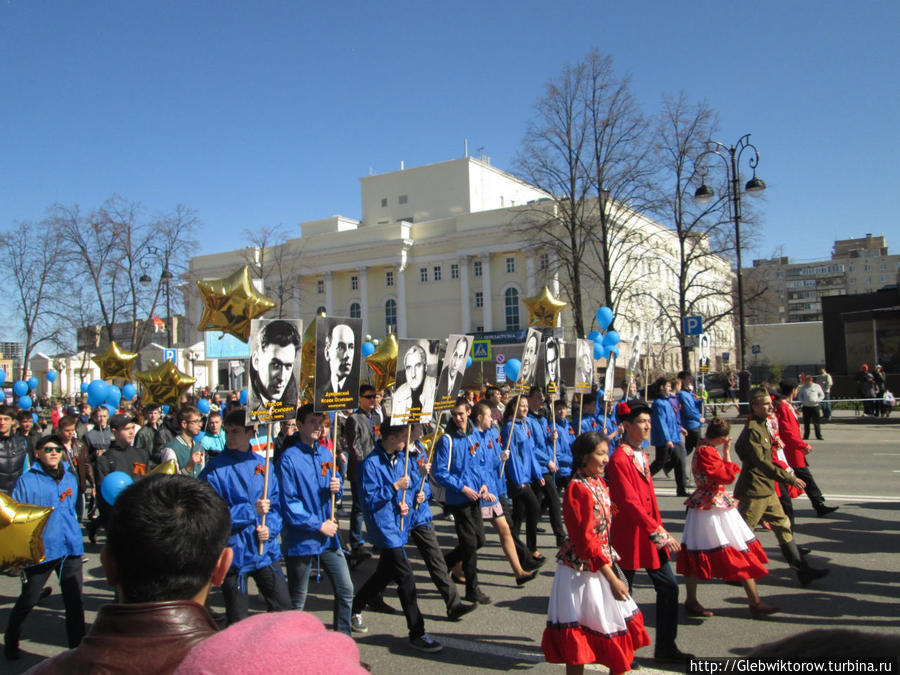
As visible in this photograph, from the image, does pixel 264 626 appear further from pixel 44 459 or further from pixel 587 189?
pixel 587 189

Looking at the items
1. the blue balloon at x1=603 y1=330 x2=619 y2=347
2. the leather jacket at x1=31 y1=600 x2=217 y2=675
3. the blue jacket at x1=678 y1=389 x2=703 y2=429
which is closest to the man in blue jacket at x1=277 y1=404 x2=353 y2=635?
the leather jacket at x1=31 y1=600 x2=217 y2=675

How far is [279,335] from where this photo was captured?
5805 mm

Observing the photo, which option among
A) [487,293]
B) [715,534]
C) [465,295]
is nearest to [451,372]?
[715,534]

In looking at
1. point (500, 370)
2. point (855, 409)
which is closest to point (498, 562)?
point (500, 370)

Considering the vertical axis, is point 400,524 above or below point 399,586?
above

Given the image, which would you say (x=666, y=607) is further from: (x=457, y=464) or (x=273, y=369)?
(x=273, y=369)

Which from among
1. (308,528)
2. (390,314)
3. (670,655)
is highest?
(390,314)

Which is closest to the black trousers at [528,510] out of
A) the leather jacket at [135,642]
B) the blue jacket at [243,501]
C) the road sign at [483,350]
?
the blue jacket at [243,501]

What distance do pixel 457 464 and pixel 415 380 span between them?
3.14 feet

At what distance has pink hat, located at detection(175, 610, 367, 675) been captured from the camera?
129cm

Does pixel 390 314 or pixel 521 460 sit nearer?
pixel 521 460

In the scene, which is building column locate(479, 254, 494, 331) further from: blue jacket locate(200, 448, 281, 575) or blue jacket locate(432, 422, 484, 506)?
blue jacket locate(200, 448, 281, 575)

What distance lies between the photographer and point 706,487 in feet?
19.0

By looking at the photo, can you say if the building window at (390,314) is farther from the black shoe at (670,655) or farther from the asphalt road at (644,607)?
the black shoe at (670,655)
